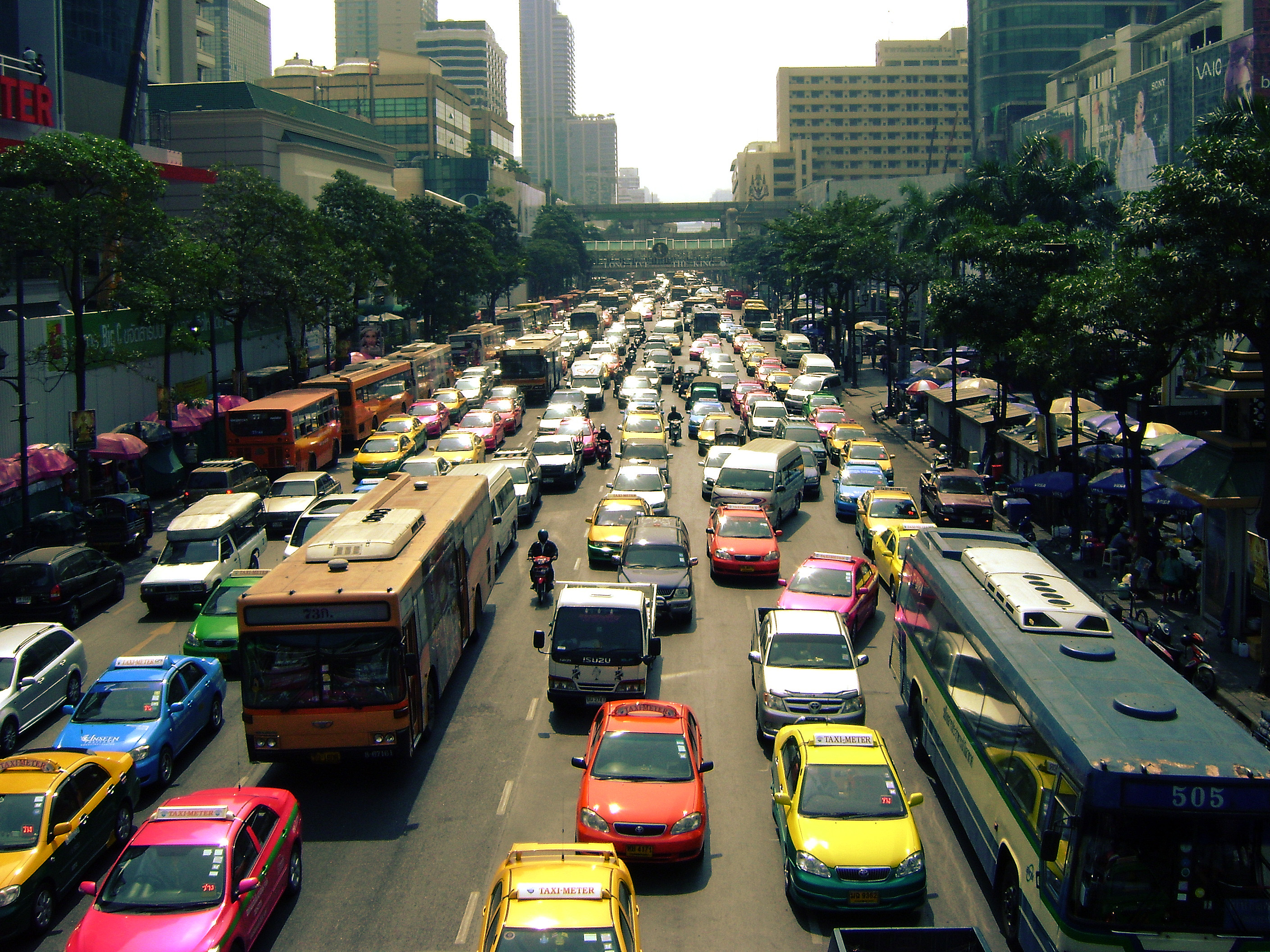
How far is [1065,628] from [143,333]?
3515cm

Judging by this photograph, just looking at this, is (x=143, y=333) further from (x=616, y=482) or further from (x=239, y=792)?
(x=239, y=792)

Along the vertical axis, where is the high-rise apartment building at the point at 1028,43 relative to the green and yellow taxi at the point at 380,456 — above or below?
above

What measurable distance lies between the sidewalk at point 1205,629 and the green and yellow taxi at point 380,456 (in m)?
19.6

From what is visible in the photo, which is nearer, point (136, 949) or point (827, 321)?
point (136, 949)

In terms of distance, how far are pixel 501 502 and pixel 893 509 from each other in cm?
1002

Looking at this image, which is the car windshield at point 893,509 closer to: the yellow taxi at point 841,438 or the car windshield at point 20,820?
the yellow taxi at point 841,438

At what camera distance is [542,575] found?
939 inches

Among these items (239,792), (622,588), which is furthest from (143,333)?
(239,792)

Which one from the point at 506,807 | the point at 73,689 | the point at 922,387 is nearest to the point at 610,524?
the point at 73,689

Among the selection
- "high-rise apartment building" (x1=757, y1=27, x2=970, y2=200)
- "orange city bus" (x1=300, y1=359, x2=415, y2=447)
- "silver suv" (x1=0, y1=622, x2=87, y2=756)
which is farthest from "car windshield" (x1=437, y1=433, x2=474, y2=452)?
"high-rise apartment building" (x1=757, y1=27, x2=970, y2=200)

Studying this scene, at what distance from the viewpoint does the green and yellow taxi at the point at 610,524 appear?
25.7 meters

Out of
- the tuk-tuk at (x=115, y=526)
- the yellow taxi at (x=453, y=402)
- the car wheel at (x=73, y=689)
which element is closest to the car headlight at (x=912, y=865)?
the car wheel at (x=73, y=689)

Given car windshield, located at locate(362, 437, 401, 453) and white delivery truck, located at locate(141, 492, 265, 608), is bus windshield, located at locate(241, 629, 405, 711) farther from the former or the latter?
car windshield, located at locate(362, 437, 401, 453)

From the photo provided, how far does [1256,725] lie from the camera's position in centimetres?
1692
